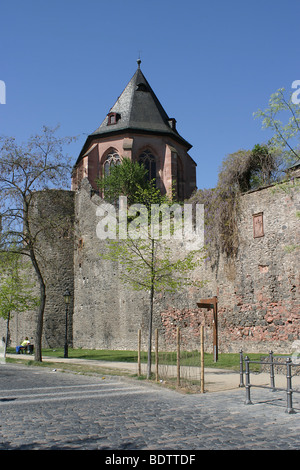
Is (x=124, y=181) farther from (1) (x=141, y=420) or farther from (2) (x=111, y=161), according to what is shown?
(1) (x=141, y=420)

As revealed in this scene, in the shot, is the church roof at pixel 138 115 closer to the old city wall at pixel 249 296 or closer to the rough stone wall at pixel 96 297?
the rough stone wall at pixel 96 297

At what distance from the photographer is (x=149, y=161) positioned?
43.7 meters

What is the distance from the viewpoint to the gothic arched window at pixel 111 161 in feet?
143

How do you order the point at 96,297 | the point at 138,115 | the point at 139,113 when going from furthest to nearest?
1. the point at 139,113
2. the point at 138,115
3. the point at 96,297

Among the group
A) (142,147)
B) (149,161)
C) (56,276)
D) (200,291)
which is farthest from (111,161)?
(200,291)

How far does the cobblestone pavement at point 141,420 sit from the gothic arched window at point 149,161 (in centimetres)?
3372

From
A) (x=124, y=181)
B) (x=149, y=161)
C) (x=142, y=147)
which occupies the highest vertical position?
(x=142, y=147)

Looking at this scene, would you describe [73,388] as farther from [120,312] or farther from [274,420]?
[120,312]

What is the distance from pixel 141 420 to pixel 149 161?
1494 inches

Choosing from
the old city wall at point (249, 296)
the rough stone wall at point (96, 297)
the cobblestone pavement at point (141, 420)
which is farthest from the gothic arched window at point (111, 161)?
the cobblestone pavement at point (141, 420)

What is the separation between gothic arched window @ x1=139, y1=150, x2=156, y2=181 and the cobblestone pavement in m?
33.7

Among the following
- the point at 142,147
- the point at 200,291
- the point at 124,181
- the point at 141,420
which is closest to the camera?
the point at 141,420

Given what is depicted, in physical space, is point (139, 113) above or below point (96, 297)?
above

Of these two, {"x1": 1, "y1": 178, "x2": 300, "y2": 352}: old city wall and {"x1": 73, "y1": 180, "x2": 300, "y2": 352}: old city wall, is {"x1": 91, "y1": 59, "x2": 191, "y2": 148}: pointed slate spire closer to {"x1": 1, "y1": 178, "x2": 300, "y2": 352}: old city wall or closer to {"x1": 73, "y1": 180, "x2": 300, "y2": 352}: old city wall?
{"x1": 1, "y1": 178, "x2": 300, "y2": 352}: old city wall
